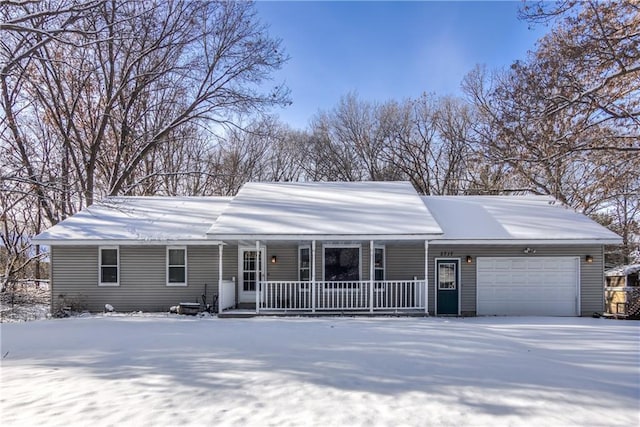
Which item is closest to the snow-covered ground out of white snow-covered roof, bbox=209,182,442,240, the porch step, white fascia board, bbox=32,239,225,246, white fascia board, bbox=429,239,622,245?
the porch step

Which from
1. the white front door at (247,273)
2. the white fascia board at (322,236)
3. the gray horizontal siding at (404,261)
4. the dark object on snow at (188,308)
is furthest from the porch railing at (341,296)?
the dark object on snow at (188,308)

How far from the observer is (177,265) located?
1452cm

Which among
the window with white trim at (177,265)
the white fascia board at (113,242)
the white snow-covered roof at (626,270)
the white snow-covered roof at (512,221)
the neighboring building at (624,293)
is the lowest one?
the neighboring building at (624,293)

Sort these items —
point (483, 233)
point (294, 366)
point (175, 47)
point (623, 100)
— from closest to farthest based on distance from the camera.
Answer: point (294, 366)
point (623, 100)
point (483, 233)
point (175, 47)

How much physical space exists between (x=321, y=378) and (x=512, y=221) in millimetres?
11284

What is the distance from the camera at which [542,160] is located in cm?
1164

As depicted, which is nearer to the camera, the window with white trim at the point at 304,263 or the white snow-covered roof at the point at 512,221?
the white snow-covered roof at the point at 512,221

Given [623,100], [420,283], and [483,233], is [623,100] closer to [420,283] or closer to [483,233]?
[483,233]

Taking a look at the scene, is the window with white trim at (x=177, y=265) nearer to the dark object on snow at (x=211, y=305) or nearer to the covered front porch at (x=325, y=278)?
the dark object on snow at (x=211, y=305)

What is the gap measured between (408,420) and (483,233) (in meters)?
10.5

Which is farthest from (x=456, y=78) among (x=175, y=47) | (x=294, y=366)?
(x=294, y=366)

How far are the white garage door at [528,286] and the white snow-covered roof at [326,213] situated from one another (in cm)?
292

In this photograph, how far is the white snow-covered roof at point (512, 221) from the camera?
1354cm

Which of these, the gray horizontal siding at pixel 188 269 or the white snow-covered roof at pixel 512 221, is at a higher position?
the white snow-covered roof at pixel 512 221
